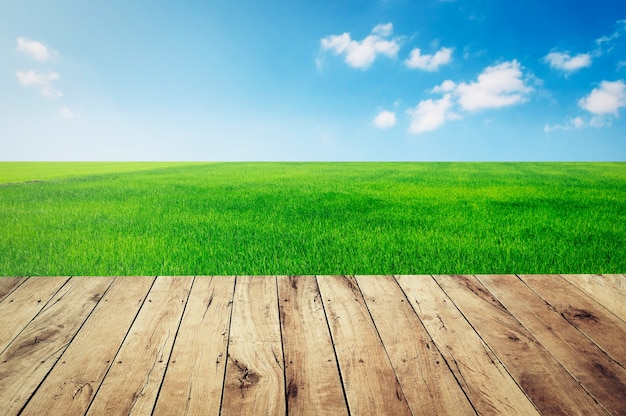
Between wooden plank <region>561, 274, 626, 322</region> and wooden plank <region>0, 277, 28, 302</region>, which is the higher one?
wooden plank <region>0, 277, 28, 302</region>

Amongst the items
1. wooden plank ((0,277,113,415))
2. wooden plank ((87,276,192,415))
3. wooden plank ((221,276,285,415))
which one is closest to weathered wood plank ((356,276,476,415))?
wooden plank ((221,276,285,415))

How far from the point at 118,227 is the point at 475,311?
3974 millimetres

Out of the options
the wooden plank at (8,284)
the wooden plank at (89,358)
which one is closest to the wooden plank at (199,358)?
the wooden plank at (89,358)

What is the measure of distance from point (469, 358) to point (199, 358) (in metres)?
1.14

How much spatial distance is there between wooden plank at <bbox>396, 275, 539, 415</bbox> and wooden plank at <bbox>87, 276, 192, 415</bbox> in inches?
46.5

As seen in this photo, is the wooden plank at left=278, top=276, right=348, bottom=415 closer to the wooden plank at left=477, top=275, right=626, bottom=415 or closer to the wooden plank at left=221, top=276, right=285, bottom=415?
the wooden plank at left=221, top=276, right=285, bottom=415

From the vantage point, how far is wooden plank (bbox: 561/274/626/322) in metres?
2.46

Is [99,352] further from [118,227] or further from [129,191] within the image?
[129,191]

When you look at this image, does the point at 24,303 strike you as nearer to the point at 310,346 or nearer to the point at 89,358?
the point at 89,358

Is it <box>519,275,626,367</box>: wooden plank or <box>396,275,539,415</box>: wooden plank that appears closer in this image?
<box>396,275,539,415</box>: wooden plank

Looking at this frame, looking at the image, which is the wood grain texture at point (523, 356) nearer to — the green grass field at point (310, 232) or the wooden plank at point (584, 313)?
the wooden plank at point (584, 313)

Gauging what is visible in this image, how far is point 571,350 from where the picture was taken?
1.93 metres

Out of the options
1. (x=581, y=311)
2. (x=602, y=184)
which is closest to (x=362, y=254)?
(x=581, y=311)

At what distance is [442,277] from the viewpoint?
2842 millimetres
